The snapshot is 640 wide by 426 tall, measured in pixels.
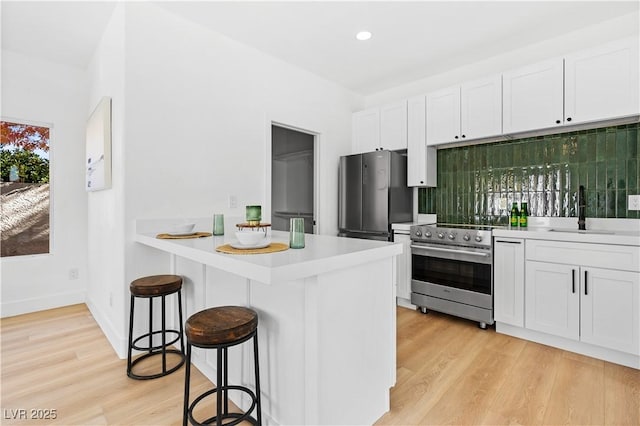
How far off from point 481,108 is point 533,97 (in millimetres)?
431

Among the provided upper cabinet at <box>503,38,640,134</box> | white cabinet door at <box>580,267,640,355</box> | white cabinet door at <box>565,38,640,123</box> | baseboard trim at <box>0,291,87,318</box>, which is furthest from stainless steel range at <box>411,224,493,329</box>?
baseboard trim at <box>0,291,87,318</box>

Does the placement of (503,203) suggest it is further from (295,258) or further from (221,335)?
(221,335)

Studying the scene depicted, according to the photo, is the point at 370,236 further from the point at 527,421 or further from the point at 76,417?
the point at 76,417

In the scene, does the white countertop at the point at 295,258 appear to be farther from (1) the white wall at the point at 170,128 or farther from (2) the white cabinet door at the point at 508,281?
(2) the white cabinet door at the point at 508,281

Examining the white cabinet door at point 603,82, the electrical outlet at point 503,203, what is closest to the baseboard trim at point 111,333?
the electrical outlet at point 503,203

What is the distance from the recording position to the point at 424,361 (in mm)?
2334

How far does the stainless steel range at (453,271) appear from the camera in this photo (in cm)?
289

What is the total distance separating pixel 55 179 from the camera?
3553 millimetres

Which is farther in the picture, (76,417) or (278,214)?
(278,214)

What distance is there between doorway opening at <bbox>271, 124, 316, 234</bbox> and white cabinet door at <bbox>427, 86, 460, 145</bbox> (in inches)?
69.6

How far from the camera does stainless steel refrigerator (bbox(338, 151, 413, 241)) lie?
3.62m

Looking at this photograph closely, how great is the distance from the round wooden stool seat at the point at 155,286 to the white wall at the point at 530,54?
3.40 metres

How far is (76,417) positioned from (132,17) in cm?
260

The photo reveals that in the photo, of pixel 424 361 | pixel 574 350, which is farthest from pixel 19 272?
pixel 574 350
